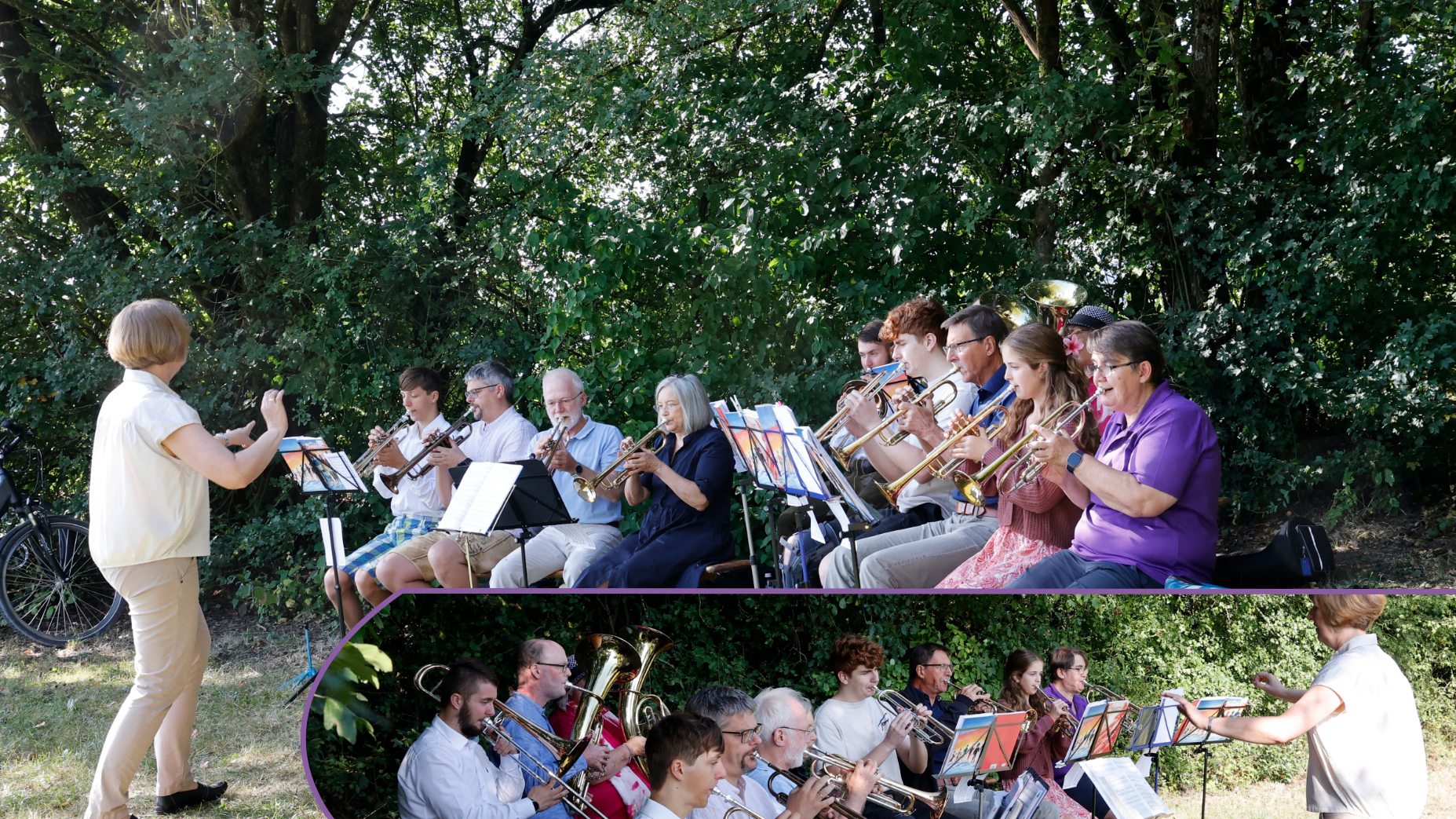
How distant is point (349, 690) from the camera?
6.57ft

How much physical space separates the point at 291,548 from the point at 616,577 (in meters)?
4.18

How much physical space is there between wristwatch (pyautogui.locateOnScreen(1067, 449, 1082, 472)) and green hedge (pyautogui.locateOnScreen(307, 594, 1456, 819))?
1.12m

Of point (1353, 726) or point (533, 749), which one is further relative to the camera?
point (533, 749)

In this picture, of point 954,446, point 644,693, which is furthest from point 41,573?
point 644,693

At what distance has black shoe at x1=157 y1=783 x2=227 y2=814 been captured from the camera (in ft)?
12.6

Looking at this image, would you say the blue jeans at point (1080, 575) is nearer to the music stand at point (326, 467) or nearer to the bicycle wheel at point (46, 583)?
the music stand at point (326, 467)

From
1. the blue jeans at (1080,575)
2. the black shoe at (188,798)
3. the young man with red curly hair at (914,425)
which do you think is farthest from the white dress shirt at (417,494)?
the blue jeans at (1080,575)

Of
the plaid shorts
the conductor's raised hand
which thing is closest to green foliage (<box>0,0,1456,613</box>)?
the plaid shorts

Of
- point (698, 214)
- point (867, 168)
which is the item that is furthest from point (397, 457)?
point (867, 168)

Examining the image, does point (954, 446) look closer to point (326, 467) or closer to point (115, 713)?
point (326, 467)

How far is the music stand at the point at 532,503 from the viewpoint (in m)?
4.40

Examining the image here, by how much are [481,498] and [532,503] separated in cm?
23

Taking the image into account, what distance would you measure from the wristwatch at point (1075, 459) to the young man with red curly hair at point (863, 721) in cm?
126

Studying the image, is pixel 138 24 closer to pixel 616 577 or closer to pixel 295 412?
pixel 295 412
